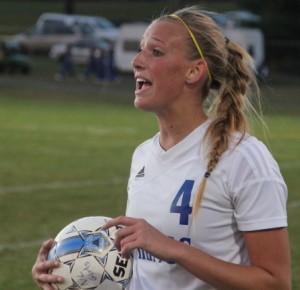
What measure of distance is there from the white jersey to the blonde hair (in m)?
0.07

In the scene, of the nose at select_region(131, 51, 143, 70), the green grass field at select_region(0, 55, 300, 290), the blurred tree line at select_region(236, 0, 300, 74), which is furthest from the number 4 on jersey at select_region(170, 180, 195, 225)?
the blurred tree line at select_region(236, 0, 300, 74)

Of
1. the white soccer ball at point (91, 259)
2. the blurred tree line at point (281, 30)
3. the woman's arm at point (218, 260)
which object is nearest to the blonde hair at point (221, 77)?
the woman's arm at point (218, 260)

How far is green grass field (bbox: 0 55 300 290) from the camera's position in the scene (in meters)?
9.92

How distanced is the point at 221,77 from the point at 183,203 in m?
0.47

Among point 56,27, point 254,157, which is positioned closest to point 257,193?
point 254,157

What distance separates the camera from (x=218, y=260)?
11.5 feet

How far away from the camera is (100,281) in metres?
3.85

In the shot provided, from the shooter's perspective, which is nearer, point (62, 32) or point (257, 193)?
point (257, 193)

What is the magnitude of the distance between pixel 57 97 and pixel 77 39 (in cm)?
1511

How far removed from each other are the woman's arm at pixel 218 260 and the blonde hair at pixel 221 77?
0.35 meters

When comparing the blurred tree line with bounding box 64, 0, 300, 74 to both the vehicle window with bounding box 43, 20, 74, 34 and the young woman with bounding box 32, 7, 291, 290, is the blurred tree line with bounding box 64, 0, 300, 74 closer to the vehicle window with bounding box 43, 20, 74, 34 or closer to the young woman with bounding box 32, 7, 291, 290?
the vehicle window with bounding box 43, 20, 74, 34

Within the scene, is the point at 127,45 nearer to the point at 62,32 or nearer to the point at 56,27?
the point at 62,32

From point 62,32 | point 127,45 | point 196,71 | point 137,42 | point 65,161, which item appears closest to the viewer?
point 196,71

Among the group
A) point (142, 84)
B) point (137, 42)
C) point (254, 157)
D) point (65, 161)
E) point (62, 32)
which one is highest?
point (142, 84)
